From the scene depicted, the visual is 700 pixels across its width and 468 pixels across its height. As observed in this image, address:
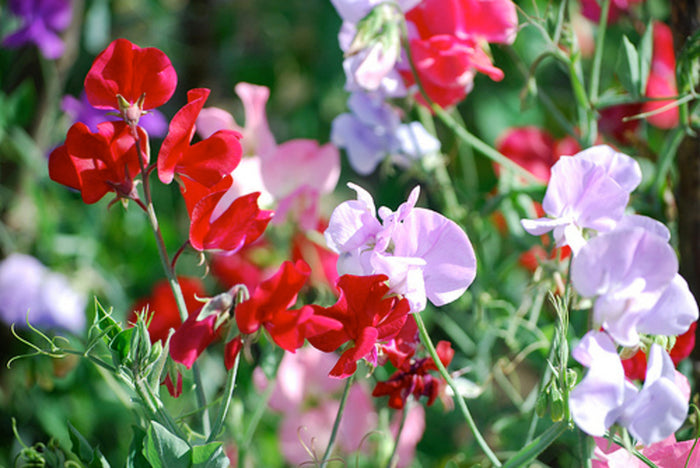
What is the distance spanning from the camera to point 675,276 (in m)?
0.32

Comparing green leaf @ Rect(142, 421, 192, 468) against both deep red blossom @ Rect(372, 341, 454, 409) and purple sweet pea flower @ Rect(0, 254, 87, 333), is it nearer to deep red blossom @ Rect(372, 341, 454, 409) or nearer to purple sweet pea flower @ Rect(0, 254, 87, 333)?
deep red blossom @ Rect(372, 341, 454, 409)

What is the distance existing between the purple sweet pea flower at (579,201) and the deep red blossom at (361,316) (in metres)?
0.08

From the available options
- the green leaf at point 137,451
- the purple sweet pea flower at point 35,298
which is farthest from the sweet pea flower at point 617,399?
the purple sweet pea flower at point 35,298

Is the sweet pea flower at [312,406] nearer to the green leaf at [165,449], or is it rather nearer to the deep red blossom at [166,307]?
the deep red blossom at [166,307]

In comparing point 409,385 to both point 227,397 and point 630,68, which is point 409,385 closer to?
point 227,397

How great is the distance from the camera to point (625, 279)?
0.31 meters

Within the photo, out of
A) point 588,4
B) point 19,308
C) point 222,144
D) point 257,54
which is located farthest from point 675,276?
point 257,54

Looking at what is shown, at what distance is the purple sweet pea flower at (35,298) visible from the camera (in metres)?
0.81

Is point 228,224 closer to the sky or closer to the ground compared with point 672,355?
closer to the sky

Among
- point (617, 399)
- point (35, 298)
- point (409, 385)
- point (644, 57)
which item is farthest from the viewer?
point (35, 298)

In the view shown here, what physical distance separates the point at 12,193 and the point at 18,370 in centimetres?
23

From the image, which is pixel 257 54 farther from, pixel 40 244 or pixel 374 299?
pixel 374 299

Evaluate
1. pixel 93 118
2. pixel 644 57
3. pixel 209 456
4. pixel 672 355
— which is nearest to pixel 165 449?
pixel 209 456

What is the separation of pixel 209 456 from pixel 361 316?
0.31ft
